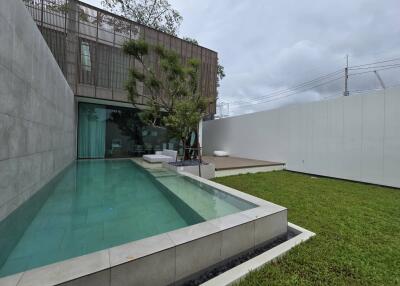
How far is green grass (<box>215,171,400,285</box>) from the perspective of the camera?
1976mm

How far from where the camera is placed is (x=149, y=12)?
14656 mm

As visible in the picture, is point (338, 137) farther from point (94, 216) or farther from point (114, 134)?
point (114, 134)

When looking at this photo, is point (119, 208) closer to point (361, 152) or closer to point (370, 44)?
point (361, 152)

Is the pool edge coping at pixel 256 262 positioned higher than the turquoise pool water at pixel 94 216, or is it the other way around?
the turquoise pool water at pixel 94 216

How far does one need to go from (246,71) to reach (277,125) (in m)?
6.32

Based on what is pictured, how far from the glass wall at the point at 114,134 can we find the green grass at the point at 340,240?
8201mm

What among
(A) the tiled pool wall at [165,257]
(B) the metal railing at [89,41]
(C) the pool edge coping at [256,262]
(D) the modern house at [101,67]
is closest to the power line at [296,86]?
(D) the modern house at [101,67]

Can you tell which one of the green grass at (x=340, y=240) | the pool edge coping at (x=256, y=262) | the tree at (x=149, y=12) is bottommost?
the green grass at (x=340, y=240)

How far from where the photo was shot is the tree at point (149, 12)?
46.1 ft

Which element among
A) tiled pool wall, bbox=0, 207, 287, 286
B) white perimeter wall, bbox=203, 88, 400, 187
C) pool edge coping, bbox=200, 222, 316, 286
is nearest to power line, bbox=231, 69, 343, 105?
white perimeter wall, bbox=203, 88, 400, 187

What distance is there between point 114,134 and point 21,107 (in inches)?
340

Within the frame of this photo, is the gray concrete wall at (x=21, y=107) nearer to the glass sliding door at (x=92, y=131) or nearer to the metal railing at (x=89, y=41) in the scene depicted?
the metal railing at (x=89, y=41)

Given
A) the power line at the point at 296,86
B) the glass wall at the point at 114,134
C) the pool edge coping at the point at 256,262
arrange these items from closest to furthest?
1. the pool edge coping at the point at 256,262
2. the glass wall at the point at 114,134
3. the power line at the point at 296,86

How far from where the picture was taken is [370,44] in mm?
8789
